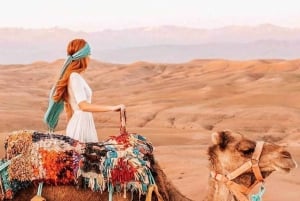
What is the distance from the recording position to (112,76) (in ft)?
347

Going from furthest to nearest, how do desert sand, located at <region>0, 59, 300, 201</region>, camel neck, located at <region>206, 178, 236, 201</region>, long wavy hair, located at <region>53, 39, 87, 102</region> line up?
desert sand, located at <region>0, 59, 300, 201</region>, long wavy hair, located at <region>53, 39, 87, 102</region>, camel neck, located at <region>206, 178, 236, 201</region>

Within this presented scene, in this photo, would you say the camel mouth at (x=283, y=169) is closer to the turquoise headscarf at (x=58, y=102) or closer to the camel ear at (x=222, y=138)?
the camel ear at (x=222, y=138)

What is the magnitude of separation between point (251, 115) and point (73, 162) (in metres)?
30.1

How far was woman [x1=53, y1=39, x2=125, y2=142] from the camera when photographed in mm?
5630

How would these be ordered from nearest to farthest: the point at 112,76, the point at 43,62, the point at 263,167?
the point at 263,167 < the point at 112,76 < the point at 43,62

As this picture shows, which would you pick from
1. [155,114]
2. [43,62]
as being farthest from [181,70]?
[155,114]

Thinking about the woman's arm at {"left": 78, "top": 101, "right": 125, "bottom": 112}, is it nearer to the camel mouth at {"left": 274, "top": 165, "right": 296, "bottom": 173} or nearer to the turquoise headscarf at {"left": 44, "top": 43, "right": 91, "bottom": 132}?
the turquoise headscarf at {"left": 44, "top": 43, "right": 91, "bottom": 132}

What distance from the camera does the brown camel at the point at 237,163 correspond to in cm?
519

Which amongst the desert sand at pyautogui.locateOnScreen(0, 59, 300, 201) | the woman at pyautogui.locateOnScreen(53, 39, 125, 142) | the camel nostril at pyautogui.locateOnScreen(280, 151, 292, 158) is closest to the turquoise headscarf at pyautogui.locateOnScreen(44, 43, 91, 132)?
the woman at pyautogui.locateOnScreen(53, 39, 125, 142)

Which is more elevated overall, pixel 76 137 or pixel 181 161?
pixel 76 137

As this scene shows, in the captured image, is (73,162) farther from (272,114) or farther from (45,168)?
(272,114)

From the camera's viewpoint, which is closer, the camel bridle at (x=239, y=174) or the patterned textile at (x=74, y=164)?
the camel bridle at (x=239, y=174)

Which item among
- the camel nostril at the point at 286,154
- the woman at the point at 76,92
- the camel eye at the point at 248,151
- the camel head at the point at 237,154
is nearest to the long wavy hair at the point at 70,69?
the woman at the point at 76,92

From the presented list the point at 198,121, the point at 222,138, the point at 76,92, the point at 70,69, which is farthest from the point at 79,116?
the point at 198,121
